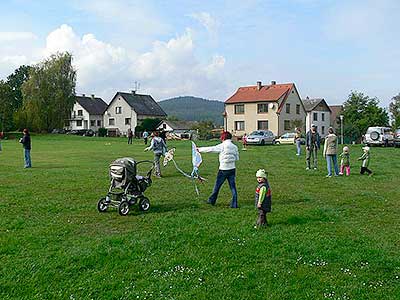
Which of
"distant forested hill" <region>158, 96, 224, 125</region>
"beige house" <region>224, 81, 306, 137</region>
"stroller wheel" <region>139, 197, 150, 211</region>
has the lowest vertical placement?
"stroller wheel" <region>139, 197, 150, 211</region>

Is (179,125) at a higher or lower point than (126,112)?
lower

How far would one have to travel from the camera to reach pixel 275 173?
18453 mm

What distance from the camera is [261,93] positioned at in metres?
69.9

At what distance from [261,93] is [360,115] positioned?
14300 mm

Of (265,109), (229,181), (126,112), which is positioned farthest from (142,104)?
(229,181)

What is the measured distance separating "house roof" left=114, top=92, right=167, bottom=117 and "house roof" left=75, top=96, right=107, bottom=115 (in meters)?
7.50

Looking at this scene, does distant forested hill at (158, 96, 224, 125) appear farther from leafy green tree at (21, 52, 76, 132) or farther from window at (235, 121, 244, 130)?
window at (235, 121, 244, 130)

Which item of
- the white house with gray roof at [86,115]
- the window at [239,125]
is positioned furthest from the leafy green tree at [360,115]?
the white house with gray roof at [86,115]

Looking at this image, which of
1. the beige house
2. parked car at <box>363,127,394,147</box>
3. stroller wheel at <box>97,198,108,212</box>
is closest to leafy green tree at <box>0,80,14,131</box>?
the beige house

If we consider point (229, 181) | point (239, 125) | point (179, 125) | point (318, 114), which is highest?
point (318, 114)

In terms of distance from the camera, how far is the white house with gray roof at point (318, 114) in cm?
7546

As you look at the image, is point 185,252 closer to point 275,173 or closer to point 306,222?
point 306,222

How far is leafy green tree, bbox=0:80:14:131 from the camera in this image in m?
69.8

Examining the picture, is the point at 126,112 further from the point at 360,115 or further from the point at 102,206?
the point at 102,206
